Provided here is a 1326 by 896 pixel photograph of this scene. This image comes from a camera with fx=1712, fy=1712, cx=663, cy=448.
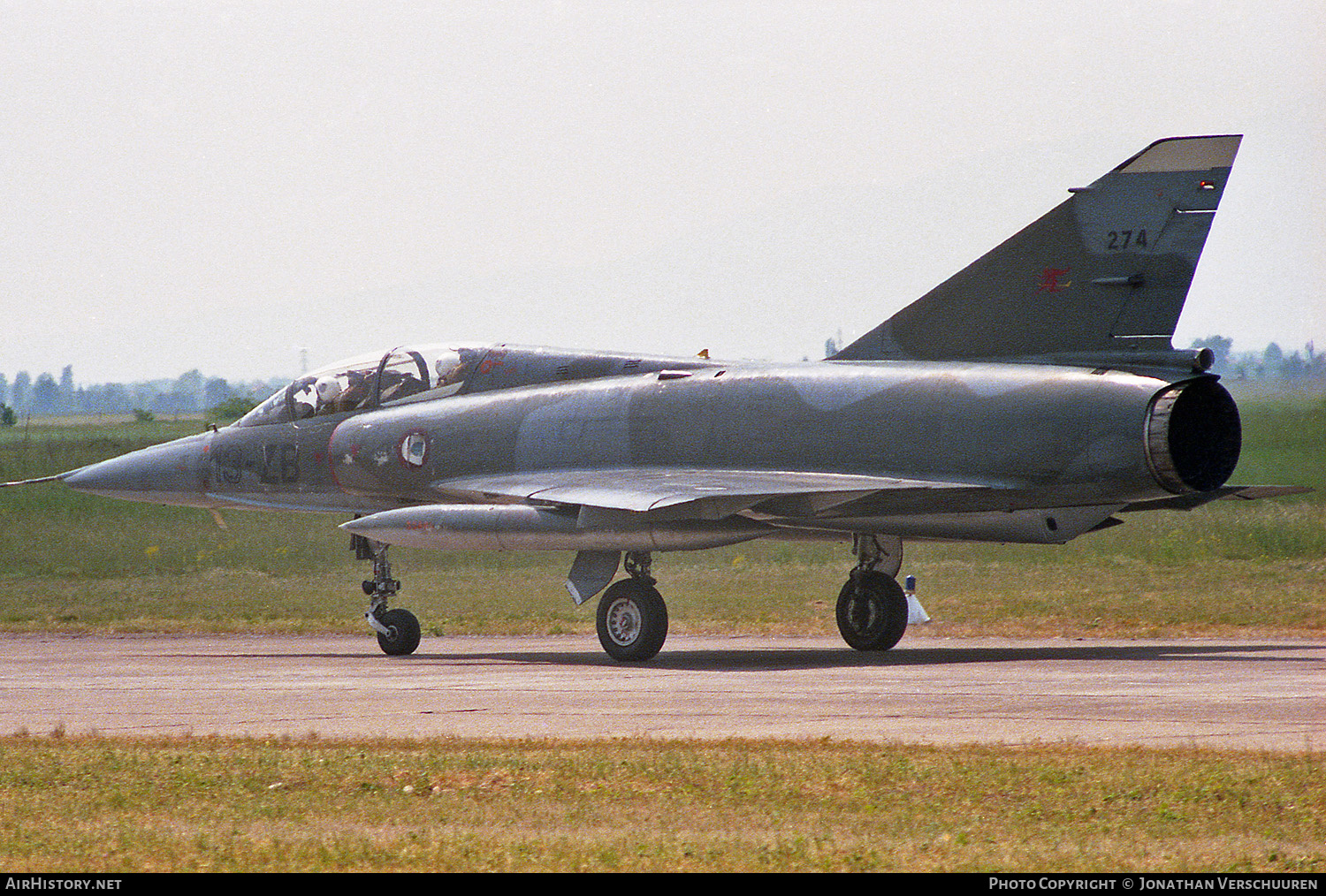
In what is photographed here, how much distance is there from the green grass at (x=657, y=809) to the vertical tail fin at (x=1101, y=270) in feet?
24.5

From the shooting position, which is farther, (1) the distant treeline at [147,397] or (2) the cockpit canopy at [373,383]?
(1) the distant treeline at [147,397]

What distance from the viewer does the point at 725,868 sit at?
23.9 feet

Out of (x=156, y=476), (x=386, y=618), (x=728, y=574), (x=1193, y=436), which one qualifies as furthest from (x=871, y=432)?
(x=728, y=574)

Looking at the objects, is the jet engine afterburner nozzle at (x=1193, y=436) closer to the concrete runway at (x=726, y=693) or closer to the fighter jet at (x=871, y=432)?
the fighter jet at (x=871, y=432)

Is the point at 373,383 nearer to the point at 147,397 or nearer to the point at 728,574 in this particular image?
the point at 728,574

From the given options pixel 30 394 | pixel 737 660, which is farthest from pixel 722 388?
pixel 30 394

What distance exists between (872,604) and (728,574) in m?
11.9

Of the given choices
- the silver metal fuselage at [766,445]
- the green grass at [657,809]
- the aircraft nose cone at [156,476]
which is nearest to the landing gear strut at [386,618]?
the silver metal fuselage at [766,445]

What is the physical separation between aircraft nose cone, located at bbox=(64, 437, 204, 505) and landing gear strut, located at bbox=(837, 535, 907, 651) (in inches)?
361

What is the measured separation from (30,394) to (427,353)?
431 ft

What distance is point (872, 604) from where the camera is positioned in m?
19.6

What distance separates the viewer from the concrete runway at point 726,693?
1163cm

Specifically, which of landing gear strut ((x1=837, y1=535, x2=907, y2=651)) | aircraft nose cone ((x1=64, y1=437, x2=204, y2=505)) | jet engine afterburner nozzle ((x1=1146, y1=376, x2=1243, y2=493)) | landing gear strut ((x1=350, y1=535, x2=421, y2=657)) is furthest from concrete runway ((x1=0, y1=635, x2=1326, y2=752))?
aircraft nose cone ((x1=64, y1=437, x2=204, y2=505))

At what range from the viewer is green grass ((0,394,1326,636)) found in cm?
2452
